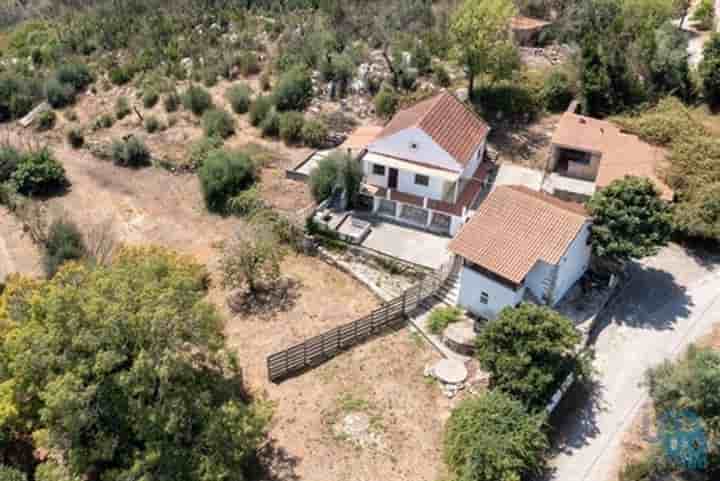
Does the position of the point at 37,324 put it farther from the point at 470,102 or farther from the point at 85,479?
the point at 470,102

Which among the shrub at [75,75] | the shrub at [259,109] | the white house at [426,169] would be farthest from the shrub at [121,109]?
the white house at [426,169]

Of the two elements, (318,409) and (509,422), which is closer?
(509,422)

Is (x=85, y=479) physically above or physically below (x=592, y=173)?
below

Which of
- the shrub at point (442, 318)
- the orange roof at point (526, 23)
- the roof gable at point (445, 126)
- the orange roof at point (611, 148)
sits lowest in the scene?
the shrub at point (442, 318)

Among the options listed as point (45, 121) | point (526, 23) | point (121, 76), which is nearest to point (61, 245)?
point (45, 121)

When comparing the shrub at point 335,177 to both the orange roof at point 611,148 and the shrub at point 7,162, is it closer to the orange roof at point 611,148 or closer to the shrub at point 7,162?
the orange roof at point 611,148

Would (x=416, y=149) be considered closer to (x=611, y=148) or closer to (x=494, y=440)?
(x=611, y=148)

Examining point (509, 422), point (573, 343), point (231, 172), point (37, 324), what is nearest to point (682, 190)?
point (573, 343)
